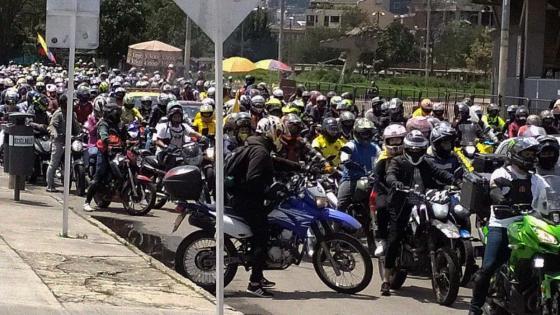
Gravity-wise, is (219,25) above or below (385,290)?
above

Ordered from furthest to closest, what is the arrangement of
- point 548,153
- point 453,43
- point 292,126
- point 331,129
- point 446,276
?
point 453,43 < point 331,129 < point 292,126 < point 446,276 < point 548,153

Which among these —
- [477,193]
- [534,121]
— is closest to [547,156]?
[477,193]

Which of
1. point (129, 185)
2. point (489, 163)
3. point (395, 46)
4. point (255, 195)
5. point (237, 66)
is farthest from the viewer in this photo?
point (395, 46)

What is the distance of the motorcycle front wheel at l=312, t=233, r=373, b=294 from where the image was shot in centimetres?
1023

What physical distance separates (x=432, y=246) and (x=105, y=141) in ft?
25.9

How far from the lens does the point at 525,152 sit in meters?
8.43

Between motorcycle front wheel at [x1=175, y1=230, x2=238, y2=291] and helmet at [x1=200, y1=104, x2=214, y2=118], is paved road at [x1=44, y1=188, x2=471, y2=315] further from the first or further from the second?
helmet at [x1=200, y1=104, x2=214, y2=118]

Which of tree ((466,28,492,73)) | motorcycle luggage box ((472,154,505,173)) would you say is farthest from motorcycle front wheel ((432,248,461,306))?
tree ((466,28,492,73))

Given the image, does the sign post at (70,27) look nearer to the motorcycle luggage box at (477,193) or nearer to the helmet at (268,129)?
the helmet at (268,129)

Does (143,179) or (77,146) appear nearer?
(143,179)

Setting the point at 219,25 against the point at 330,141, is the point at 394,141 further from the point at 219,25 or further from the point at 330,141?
the point at 219,25

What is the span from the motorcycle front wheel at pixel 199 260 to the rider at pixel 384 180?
1.67 m

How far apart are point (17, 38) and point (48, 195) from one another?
62104 millimetres

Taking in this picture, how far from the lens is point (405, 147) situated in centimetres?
1073
